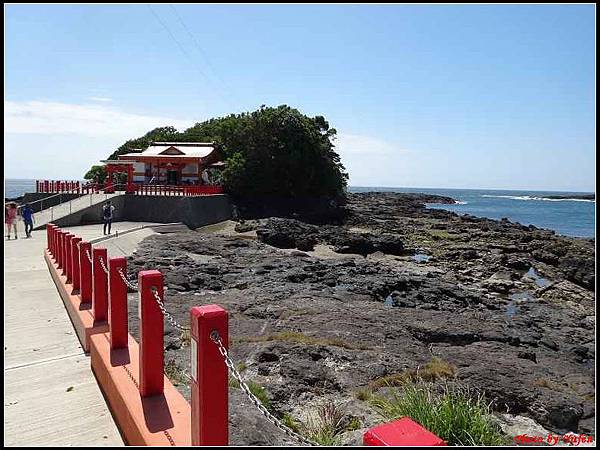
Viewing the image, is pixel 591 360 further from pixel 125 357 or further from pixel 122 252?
pixel 122 252

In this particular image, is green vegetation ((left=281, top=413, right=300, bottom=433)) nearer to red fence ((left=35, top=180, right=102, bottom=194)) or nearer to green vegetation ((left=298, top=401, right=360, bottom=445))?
green vegetation ((left=298, top=401, right=360, bottom=445))

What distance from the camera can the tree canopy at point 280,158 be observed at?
37.4 m

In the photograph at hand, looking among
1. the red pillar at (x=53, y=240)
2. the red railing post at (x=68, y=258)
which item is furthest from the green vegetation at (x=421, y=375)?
the red pillar at (x=53, y=240)

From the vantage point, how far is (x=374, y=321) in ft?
33.0

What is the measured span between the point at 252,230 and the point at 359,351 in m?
21.9

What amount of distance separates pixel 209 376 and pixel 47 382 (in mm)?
3648

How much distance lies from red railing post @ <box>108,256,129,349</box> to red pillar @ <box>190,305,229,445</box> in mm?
2568

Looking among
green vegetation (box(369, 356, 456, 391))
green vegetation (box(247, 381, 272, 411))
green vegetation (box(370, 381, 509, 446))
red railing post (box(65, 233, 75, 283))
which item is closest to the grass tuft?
green vegetation (box(247, 381, 272, 411))

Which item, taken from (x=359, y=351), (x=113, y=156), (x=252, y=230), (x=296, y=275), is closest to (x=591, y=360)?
(x=359, y=351)

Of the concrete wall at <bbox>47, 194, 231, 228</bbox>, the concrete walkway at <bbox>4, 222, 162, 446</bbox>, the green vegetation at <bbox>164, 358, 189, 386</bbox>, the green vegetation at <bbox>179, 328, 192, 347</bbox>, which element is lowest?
the green vegetation at <bbox>179, 328, 192, 347</bbox>

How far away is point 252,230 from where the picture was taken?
29453mm

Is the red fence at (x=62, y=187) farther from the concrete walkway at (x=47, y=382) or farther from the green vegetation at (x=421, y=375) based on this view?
the green vegetation at (x=421, y=375)

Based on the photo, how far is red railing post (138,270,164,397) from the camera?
3.93 meters

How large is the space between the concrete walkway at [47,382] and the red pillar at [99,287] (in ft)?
1.86
